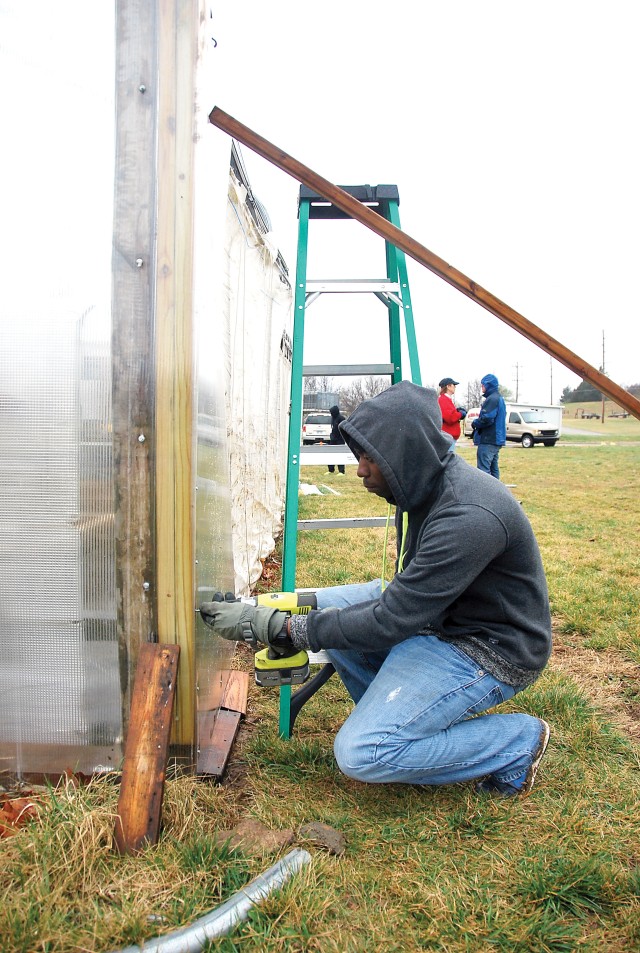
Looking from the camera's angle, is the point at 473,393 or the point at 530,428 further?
the point at 473,393

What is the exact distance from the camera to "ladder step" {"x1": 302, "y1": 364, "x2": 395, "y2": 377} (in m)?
3.05

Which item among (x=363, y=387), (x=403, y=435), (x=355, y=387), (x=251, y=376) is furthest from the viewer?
(x=363, y=387)

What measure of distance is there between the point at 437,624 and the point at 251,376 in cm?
288

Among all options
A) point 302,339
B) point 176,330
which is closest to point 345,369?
point 302,339

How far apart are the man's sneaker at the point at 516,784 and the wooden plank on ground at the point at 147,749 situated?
1124 millimetres

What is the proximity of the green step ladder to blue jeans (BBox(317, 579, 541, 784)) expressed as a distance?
507mm

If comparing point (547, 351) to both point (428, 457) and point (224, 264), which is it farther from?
point (224, 264)

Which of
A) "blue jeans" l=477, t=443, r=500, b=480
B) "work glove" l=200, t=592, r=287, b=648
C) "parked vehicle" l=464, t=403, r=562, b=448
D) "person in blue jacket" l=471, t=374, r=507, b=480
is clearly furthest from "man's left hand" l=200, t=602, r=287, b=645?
"parked vehicle" l=464, t=403, r=562, b=448

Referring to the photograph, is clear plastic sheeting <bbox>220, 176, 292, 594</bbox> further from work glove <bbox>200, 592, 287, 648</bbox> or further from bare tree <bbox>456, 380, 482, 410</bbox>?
bare tree <bbox>456, 380, 482, 410</bbox>

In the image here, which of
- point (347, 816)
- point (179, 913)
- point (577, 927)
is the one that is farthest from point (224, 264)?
point (577, 927)

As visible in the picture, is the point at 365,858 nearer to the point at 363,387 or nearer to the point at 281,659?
the point at 281,659

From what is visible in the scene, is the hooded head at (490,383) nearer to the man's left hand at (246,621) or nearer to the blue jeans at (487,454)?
the blue jeans at (487,454)

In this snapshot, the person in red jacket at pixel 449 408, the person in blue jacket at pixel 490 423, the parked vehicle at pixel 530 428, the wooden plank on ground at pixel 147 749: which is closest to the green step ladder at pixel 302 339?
the wooden plank on ground at pixel 147 749

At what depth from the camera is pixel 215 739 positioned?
2.62 metres
